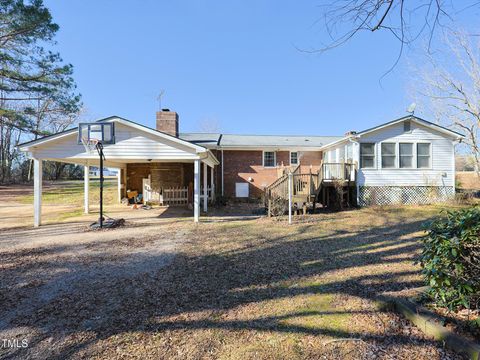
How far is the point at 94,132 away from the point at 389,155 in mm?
14277

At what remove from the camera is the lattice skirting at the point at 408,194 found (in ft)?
47.0

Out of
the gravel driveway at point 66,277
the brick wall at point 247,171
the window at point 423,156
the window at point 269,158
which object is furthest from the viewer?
the window at point 269,158

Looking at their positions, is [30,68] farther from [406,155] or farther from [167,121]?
[406,155]

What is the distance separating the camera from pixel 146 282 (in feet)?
14.5

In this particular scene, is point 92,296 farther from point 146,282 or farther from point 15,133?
point 15,133

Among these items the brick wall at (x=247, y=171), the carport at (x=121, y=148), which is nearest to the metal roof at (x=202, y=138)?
the brick wall at (x=247, y=171)

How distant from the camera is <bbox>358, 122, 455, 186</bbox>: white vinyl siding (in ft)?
47.0

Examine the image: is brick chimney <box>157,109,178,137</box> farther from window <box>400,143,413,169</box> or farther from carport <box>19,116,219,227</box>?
window <box>400,143,413,169</box>

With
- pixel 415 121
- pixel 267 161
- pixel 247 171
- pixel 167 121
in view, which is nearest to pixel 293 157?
pixel 267 161

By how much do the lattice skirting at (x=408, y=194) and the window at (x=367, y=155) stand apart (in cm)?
125

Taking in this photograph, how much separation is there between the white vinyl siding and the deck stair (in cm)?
88

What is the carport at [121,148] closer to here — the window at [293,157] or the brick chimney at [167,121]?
the brick chimney at [167,121]

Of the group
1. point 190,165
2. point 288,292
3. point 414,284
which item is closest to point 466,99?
point 190,165

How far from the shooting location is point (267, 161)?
17688mm
